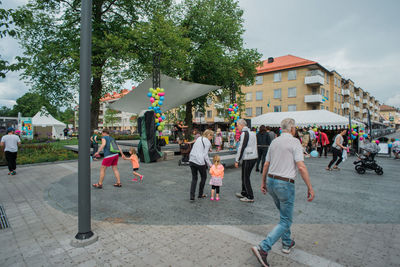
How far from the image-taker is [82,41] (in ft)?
9.92

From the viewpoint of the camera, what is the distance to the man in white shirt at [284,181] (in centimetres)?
262

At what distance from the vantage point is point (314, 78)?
3628 cm

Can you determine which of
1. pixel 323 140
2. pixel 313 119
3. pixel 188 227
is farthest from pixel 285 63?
pixel 188 227

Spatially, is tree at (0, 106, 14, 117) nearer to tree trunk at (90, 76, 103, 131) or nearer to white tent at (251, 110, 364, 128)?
tree trunk at (90, 76, 103, 131)

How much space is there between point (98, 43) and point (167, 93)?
189 inches

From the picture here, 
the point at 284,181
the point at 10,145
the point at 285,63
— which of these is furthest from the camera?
the point at 285,63

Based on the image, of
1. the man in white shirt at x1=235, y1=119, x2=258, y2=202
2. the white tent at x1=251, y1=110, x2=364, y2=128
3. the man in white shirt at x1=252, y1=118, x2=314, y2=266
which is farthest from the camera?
the white tent at x1=251, y1=110, x2=364, y2=128

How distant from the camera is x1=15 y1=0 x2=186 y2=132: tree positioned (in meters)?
12.8

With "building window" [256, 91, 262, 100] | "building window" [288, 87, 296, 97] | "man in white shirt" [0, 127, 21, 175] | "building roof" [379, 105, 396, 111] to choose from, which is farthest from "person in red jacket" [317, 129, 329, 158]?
"building roof" [379, 105, 396, 111]

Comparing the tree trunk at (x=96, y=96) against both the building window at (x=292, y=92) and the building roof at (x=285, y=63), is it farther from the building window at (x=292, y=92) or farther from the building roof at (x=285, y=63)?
the building window at (x=292, y=92)

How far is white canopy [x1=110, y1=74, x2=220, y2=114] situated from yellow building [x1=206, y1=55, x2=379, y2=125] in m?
24.8

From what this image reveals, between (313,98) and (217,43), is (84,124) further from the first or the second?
(313,98)

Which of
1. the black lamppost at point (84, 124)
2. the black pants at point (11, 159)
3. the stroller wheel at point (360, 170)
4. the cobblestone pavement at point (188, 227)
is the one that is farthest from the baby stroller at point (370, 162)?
the black pants at point (11, 159)

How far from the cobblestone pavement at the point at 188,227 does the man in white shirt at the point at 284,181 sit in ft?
0.90
